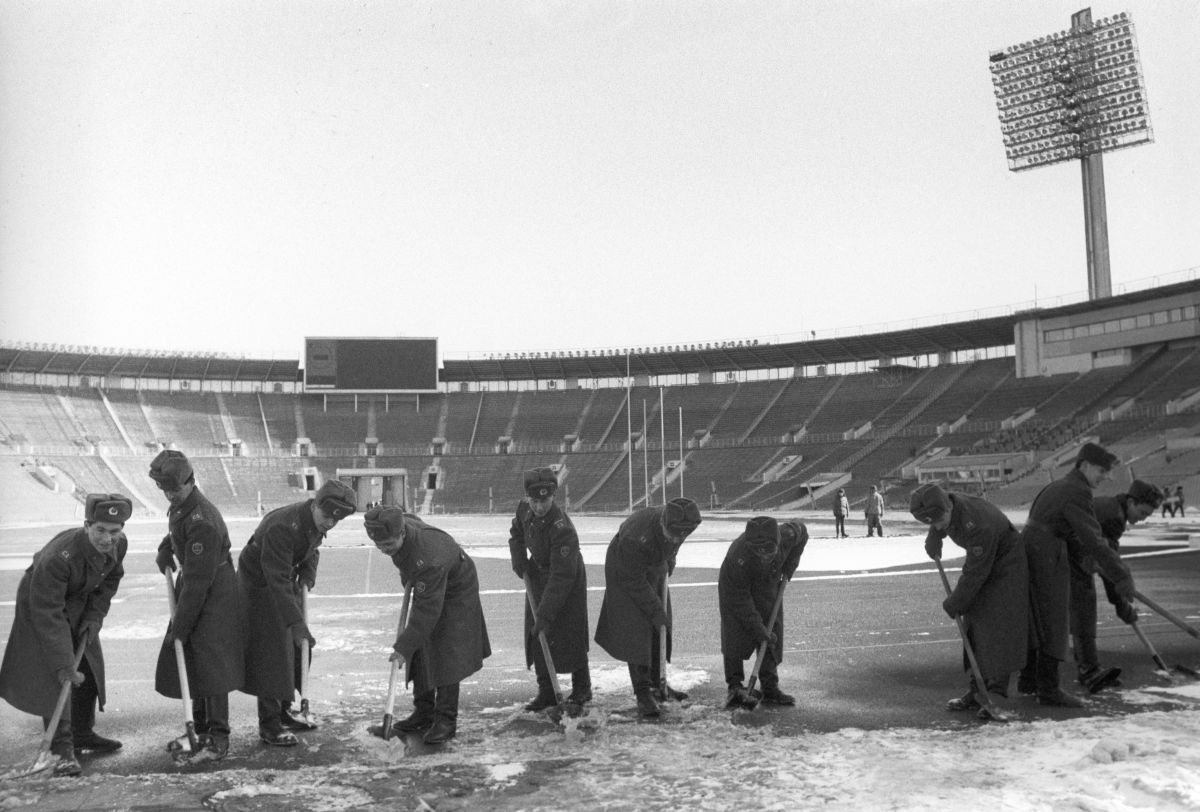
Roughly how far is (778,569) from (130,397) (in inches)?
2641

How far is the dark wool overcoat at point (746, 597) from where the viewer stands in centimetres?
709

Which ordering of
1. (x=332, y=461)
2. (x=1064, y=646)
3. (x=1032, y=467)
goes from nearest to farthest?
(x=1064, y=646) < (x=1032, y=467) < (x=332, y=461)

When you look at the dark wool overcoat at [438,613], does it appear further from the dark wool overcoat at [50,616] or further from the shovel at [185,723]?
the dark wool overcoat at [50,616]

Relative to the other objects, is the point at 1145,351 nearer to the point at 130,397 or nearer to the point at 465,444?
the point at 465,444

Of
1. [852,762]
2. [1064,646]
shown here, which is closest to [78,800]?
[852,762]

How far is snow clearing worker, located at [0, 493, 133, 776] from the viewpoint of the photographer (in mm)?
5699

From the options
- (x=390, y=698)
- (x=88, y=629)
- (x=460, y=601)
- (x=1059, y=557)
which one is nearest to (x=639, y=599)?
(x=460, y=601)

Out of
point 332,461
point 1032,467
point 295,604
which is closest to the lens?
point 295,604

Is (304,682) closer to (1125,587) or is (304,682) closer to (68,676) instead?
(68,676)

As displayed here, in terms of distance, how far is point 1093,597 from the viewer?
24.9ft

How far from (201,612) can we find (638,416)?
200 feet

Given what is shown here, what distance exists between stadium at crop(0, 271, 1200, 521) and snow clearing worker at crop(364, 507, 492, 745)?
38.7 meters

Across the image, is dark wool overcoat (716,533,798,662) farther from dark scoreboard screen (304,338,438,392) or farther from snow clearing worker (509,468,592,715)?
dark scoreboard screen (304,338,438,392)

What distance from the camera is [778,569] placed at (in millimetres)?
7359
